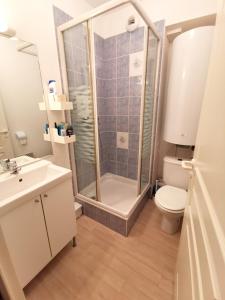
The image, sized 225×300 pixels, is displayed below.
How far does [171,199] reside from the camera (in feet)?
5.29

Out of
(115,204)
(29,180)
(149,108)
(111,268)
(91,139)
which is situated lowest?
(111,268)

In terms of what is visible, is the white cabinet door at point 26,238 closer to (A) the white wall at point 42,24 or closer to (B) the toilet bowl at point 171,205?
(A) the white wall at point 42,24

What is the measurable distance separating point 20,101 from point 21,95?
5 centimetres

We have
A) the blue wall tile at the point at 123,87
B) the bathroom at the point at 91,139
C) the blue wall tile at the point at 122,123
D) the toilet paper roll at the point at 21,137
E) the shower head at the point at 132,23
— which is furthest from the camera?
the blue wall tile at the point at 122,123

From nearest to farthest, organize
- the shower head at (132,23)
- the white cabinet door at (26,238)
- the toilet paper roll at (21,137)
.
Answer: the white cabinet door at (26,238) < the toilet paper roll at (21,137) < the shower head at (132,23)

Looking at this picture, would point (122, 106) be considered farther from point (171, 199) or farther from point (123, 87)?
point (171, 199)

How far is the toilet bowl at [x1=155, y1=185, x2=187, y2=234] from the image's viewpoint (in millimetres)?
1501

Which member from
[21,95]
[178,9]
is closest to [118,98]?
[178,9]

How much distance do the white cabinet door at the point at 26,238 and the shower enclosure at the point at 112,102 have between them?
743 mm

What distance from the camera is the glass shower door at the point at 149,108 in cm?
160

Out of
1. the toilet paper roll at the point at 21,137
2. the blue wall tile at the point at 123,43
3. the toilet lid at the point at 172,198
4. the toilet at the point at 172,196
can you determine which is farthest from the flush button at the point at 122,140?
the toilet paper roll at the point at 21,137

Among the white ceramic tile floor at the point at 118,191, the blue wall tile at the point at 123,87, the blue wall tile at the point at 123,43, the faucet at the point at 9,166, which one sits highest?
the blue wall tile at the point at 123,43

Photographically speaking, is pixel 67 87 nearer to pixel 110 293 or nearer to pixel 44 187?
pixel 44 187

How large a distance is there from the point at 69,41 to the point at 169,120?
1.40 meters
